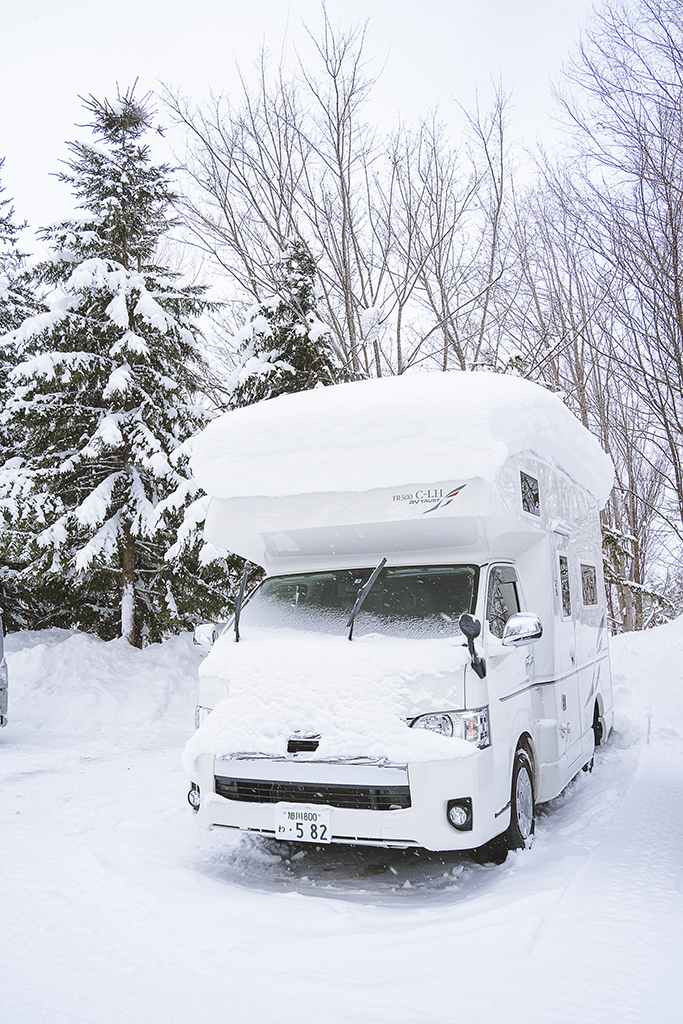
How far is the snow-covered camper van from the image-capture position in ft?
15.9

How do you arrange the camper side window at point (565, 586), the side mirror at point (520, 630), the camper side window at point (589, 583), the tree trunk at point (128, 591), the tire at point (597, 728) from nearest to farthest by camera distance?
the side mirror at point (520, 630), the camper side window at point (565, 586), the camper side window at point (589, 583), the tire at point (597, 728), the tree trunk at point (128, 591)

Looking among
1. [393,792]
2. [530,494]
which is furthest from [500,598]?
[393,792]

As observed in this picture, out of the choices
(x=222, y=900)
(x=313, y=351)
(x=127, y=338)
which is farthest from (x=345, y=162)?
(x=222, y=900)

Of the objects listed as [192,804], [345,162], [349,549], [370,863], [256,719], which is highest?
[345,162]

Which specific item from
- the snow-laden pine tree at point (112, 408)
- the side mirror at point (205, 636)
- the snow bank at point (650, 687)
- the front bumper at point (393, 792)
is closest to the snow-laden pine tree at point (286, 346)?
the snow-laden pine tree at point (112, 408)

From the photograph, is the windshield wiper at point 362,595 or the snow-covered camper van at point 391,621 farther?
the windshield wiper at point 362,595

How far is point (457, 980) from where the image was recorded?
3479mm

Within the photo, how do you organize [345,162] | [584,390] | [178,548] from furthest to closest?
[584,390], [345,162], [178,548]

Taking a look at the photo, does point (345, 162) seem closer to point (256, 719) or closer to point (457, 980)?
point (256, 719)

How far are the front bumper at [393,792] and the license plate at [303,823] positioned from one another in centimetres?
5

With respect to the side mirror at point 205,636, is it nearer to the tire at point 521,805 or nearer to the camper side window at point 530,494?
the tire at point 521,805

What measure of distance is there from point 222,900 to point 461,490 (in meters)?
2.92

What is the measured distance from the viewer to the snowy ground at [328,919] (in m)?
3.30

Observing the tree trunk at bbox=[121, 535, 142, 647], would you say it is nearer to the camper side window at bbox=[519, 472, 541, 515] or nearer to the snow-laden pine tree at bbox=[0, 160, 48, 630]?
the snow-laden pine tree at bbox=[0, 160, 48, 630]
